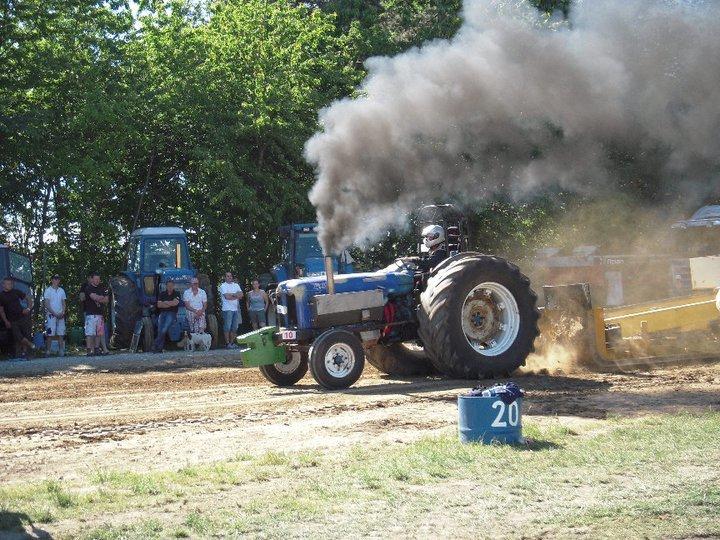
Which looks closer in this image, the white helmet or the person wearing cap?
the white helmet

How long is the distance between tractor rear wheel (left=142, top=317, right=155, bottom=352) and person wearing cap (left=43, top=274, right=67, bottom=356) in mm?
1548

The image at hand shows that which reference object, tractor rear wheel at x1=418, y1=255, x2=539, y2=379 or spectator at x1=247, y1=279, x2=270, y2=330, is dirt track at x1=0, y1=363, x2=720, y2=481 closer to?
tractor rear wheel at x1=418, y1=255, x2=539, y2=379

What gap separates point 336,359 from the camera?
12.1m

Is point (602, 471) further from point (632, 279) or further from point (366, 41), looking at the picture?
point (366, 41)

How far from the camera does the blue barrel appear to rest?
791 centimetres

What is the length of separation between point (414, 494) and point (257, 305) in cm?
1654

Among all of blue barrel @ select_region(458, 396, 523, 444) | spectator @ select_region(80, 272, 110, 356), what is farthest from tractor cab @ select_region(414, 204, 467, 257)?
spectator @ select_region(80, 272, 110, 356)

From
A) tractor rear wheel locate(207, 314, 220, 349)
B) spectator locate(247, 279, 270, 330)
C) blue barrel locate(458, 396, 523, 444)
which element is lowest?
blue barrel locate(458, 396, 523, 444)

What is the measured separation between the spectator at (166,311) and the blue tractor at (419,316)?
27.8 feet

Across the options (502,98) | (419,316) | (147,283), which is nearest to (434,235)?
(419,316)

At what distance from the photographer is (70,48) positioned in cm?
2442

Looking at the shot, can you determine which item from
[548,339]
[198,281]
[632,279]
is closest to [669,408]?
[548,339]

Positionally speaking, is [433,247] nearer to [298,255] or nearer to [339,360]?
[339,360]

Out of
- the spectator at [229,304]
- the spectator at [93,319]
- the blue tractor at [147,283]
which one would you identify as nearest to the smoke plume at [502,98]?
the spectator at [229,304]
